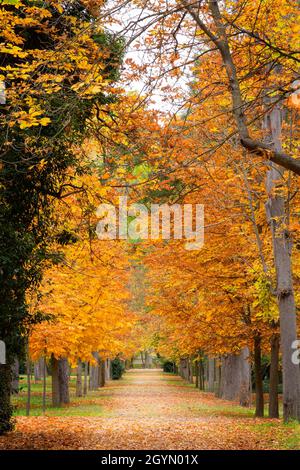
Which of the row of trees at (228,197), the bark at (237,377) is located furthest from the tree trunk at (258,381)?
the bark at (237,377)

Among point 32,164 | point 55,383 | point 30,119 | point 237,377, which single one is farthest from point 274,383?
point 30,119

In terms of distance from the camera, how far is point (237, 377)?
1209 inches

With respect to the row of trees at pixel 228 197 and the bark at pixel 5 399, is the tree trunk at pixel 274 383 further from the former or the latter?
the bark at pixel 5 399

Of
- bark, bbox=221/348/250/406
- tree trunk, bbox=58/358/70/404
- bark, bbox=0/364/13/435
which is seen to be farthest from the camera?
bark, bbox=221/348/250/406

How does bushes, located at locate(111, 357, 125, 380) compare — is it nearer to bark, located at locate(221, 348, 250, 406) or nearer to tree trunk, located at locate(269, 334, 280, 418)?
bark, located at locate(221, 348, 250, 406)

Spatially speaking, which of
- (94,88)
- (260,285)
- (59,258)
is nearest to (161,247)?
(260,285)

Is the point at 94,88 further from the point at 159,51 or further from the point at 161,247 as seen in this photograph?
the point at 161,247

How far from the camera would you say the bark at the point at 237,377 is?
2820cm

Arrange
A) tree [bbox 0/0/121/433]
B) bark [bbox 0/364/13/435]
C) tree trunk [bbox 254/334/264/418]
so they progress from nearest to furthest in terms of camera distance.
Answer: tree [bbox 0/0/121/433] < bark [bbox 0/364/13/435] < tree trunk [bbox 254/334/264/418]

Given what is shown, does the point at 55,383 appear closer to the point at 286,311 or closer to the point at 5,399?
the point at 5,399

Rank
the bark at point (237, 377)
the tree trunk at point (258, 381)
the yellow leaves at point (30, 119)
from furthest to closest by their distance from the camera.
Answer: the bark at point (237, 377)
the tree trunk at point (258, 381)
the yellow leaves at point (30, 119)

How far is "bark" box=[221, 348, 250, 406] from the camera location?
28203 millimetres

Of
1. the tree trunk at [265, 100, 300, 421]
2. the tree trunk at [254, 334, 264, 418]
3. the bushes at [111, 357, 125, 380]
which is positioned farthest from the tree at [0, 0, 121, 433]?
the bushes at [111, 357, 125, 380]
